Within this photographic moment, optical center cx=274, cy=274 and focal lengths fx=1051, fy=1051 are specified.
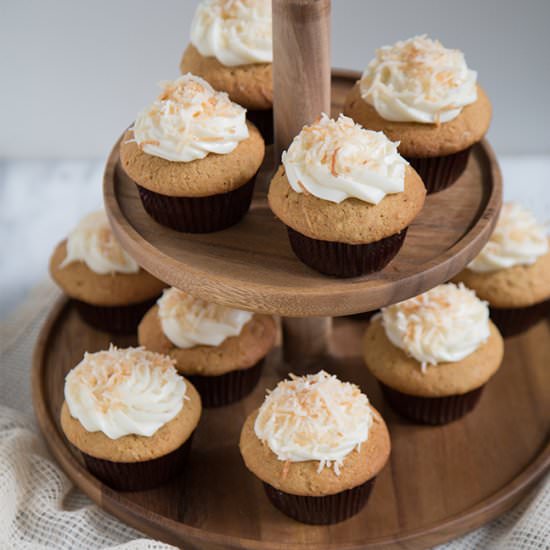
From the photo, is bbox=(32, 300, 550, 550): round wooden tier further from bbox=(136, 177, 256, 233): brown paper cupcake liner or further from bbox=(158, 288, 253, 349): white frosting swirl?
bbox=(136, 177, 256, 233): brown paper cupcake liner

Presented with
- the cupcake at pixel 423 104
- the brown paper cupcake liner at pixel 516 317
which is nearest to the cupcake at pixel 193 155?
the cupcake at pixel 423 104

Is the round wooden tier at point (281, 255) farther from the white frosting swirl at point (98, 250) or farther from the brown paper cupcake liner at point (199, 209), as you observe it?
the white frosting swirl at point (98, 250)

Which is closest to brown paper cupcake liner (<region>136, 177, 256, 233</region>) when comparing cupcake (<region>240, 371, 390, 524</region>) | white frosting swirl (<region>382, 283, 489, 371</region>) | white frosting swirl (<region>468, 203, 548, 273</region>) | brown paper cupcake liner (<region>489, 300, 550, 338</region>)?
cupcake (<region>240, 371, 390, 524</region>)

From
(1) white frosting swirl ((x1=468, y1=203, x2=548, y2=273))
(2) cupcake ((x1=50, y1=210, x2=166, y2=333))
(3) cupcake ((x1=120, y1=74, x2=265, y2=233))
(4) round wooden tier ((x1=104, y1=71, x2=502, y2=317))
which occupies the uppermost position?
(3) cupcake ((x1=120, y1=74, x2=265, y2=233))

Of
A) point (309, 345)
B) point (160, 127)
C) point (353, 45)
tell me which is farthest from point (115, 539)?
point (353, 45)

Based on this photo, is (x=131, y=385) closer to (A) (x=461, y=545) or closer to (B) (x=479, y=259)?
(A) (x=461, y=545)
